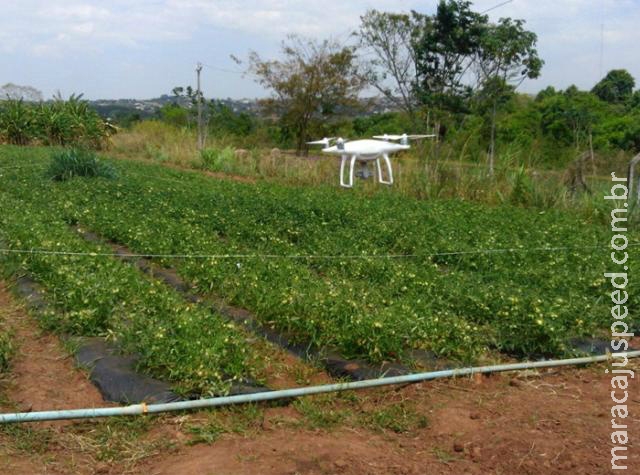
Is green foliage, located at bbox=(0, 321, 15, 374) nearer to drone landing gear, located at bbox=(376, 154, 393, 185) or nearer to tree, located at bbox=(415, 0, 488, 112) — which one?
drone landing gear, located at bbox=(376, 154, 393, 185)

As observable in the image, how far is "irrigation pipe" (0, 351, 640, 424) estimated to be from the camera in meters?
3.37

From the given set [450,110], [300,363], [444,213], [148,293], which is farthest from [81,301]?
[450,110]

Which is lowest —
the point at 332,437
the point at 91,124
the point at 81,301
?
the point at 332,437

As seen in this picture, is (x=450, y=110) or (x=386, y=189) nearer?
(x=386, y=189)

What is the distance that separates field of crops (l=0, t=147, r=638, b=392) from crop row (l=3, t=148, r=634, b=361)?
2 cm

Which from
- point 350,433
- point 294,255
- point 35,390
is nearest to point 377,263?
point 294,255

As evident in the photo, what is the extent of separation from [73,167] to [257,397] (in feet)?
30.3

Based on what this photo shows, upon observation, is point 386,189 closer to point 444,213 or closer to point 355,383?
point 444,213

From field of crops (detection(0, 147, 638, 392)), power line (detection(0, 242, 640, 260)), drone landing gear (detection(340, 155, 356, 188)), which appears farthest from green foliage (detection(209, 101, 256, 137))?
power line (detection(0, 242, 640, 260))

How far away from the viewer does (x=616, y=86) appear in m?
23.7

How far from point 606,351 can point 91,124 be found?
22.2 meters

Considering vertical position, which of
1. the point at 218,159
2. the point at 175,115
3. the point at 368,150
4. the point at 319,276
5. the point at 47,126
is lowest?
the point at 319,276

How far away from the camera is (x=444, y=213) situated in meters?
8.92

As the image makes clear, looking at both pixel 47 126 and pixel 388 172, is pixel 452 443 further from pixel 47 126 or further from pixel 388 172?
pixel 47 126
